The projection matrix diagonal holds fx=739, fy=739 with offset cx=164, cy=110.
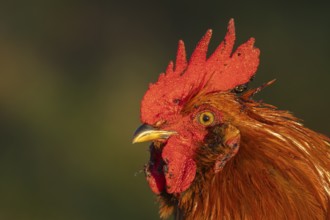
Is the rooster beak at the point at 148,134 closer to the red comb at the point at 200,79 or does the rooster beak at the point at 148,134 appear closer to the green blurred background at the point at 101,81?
the red comb at the point at 200,79

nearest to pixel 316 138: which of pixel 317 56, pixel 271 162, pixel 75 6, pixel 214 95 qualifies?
pixel 271 162

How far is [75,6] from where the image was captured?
32.1ft

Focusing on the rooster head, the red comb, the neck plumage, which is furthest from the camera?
the red comb

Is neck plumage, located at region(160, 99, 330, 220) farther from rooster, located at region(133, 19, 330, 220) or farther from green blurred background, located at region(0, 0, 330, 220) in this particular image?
green blurred background, located at region(0, 0, 330, 220)

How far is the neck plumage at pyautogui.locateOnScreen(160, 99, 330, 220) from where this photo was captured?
3271mm

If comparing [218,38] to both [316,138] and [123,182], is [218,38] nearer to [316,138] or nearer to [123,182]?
[123,182]

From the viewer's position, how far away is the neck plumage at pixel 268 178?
3.27 meters

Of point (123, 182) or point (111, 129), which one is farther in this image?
point (111, 129)

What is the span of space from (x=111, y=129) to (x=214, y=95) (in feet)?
16.4

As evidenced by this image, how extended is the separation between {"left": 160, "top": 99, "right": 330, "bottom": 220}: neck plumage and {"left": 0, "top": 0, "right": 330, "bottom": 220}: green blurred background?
12.3 feet

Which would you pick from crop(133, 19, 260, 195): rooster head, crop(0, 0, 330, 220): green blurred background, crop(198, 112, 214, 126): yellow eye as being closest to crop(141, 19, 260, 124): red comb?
crop(133, 19, 260, 195): rooster head

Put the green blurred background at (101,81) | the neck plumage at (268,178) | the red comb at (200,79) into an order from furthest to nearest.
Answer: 1. the green blurred background at (101,81)
2. the red comb at (200,79)
3. the neck plumage at (268,178)

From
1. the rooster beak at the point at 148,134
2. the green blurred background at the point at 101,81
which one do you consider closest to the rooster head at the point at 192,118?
the rooster beak at the point at 148,134

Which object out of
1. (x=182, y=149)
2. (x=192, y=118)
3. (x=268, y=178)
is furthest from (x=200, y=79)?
(x=268, y=178)
